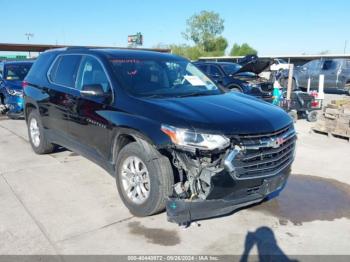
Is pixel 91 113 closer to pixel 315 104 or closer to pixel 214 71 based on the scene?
pixel 315 104

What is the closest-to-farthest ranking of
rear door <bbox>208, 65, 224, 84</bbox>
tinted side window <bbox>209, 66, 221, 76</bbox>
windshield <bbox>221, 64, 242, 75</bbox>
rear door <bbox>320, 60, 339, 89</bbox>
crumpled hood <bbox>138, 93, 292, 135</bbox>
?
1. crumpled hood <bbox>138, 93, 292, 135</bbox>
2. rear door <bbox>208, 65, 224, 84</bbox>
3. windshield <bbox>221, 64, 242, 75</bbox>
4. tinted side window <bbox>209, 66, 221, 76</bbox>
5. rear door <bbox>320, 60, 339, 89</bbox>

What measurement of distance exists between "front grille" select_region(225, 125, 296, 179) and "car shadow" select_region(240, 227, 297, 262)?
0.65m

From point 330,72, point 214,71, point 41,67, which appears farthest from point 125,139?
point 330,72

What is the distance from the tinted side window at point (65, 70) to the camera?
538 centimetres

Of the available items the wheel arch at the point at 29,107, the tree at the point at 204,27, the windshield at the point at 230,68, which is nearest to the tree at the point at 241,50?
the tree at the point at 204,27

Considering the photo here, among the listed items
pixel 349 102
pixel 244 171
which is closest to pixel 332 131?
pixel 349 102

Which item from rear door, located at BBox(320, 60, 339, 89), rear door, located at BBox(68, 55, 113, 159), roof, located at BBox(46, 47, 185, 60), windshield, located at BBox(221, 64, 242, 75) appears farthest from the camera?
rear door, located at BBox(320, 60, 339, 89)

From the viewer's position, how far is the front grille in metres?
3.50

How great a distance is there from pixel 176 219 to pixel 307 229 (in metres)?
1.53

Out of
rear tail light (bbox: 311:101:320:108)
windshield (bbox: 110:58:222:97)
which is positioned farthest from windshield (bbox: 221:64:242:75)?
windshield (bbox: 110:58:222:97)

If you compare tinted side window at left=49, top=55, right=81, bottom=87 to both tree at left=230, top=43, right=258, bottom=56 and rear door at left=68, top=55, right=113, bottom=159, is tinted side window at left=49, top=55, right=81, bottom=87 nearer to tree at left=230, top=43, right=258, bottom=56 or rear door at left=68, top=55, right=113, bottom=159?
rear door at left=68, top=55, right=113, bottom=159

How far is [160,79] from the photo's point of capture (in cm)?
484

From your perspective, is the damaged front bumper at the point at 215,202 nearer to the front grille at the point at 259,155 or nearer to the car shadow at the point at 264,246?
the front grille at the point at 259,155

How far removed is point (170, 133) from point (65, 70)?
109 inches
